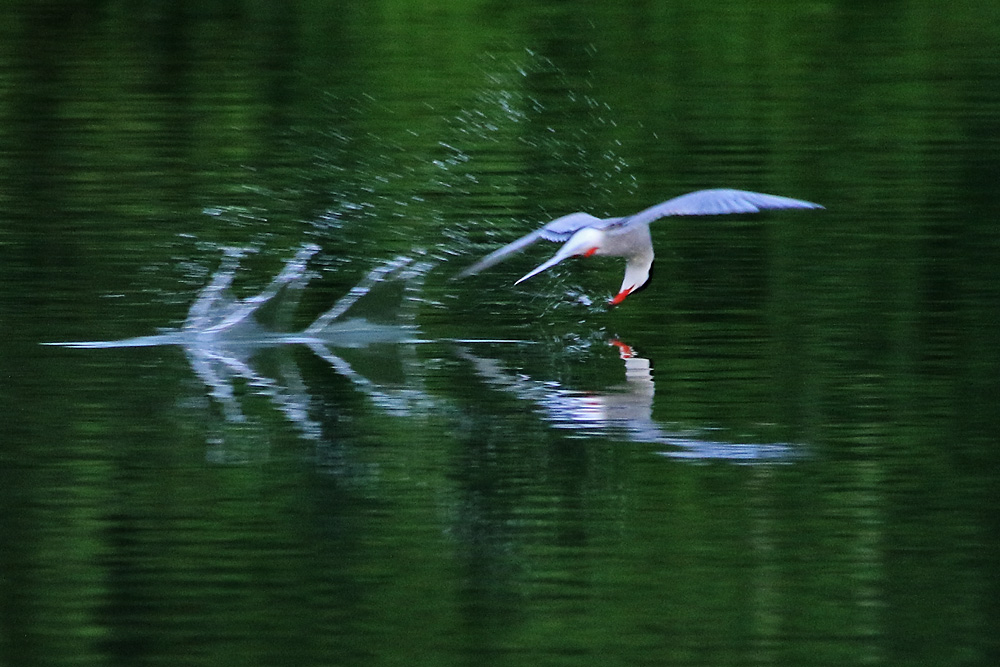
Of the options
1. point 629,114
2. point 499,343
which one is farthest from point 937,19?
point 499,343

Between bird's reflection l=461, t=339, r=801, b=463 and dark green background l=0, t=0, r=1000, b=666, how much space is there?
0.28ft

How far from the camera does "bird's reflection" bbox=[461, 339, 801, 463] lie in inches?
267

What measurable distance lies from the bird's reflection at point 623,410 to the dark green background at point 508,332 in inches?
3.3

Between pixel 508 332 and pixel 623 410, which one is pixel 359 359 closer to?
pixel 508 332

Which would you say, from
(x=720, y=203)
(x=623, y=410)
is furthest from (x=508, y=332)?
(x=623, y=410)

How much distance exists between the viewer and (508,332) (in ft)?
30.4

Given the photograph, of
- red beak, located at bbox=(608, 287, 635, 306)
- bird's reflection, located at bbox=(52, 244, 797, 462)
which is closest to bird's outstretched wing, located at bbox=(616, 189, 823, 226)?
red beak, located at bbox=(608, 287, 635, 306)

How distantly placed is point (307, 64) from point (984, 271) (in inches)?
281

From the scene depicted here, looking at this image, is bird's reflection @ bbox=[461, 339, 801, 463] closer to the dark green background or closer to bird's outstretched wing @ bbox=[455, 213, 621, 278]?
the dark green background

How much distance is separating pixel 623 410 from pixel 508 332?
189 centimetres

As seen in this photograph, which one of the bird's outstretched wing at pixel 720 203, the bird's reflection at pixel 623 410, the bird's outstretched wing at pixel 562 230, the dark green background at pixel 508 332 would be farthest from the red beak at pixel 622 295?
the bird's reflection at pixel 623 410

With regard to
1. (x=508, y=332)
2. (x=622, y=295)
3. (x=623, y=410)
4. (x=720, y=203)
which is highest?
(x=720, y=203)

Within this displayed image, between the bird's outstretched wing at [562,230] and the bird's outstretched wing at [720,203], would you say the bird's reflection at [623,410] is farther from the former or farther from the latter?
the bird's outstretched wing at [562,230]

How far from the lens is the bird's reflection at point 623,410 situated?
6.78m
